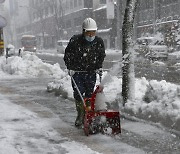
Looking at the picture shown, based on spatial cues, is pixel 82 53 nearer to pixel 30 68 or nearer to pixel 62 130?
pixel 62 130

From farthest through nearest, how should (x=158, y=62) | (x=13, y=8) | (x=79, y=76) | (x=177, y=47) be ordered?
(x=13, y=8) < (x=177, y=47) < (x=158, y=62) < (x=79, y=76)

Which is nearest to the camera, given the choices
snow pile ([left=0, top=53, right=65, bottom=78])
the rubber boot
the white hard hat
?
the white hard hat

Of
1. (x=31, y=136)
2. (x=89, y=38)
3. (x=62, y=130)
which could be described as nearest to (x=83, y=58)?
(x=89, y=38)

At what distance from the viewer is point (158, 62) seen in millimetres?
22453

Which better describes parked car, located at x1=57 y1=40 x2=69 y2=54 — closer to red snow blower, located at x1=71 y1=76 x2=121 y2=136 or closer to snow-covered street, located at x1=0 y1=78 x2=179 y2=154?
snow-covered street, located at x1=0 y1=78 x2=179 y2=154

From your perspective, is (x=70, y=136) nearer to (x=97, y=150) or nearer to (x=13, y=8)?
(x=97, y=150)

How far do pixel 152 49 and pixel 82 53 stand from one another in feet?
62.3

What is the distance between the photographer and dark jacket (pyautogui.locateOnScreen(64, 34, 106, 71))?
6.00 meters

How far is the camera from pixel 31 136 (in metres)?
5.54

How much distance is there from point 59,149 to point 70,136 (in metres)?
0.75

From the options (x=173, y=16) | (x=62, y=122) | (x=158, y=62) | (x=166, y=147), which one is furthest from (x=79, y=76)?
(x=173, y=16)

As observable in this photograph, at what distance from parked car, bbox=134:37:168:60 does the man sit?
17.4 meters

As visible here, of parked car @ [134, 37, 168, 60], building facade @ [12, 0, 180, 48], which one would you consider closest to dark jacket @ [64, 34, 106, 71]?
parked car @ [134, 37, 168, 60]

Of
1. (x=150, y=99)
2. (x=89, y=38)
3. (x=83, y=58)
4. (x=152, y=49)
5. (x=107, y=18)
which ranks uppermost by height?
(x=107, y=18)
